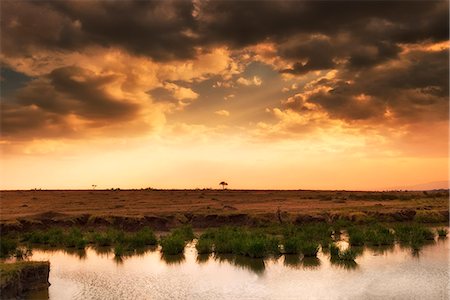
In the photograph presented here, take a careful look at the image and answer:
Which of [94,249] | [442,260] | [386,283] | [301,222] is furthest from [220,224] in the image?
[386,283]

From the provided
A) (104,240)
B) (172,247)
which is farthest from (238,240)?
(104,240)

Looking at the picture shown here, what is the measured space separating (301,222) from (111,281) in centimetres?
2089

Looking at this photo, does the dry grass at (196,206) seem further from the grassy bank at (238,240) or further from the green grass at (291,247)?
the green grass at (291,247)

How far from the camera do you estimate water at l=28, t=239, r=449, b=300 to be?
51.9 ft

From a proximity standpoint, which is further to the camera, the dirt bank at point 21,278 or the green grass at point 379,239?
the green grass at point 379,239

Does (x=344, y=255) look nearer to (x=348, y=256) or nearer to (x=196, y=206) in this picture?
(x=348, y=256)

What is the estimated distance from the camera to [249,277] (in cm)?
1855

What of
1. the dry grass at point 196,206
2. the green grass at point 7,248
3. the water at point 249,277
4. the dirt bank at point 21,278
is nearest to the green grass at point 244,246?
the water at point 249,277

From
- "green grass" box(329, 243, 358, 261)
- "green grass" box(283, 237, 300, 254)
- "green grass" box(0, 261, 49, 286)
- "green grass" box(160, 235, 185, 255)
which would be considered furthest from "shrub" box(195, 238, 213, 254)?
"green grass" box(0, 261, 49, 286)

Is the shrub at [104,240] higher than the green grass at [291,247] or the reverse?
the reverse

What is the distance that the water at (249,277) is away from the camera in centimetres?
1583

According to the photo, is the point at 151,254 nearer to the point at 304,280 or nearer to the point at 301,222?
the point at 304,280

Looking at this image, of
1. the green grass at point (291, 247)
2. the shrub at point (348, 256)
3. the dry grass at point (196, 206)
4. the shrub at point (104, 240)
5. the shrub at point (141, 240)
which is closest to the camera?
the shrub at point (348, 256)

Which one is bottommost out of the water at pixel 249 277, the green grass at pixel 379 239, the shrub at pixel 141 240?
the water at pixel 249 277
